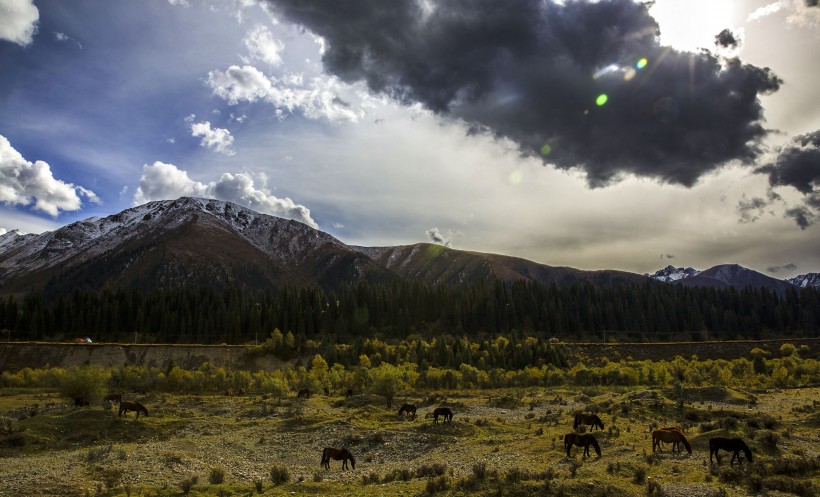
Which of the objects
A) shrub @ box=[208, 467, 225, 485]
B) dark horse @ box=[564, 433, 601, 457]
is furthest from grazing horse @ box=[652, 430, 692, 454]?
shrub @ box=[208, 467, 225, 485]

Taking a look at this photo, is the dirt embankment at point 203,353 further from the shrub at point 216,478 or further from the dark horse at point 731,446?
the dark horse at point 731,446

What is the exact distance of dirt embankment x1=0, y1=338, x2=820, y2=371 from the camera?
104 metres

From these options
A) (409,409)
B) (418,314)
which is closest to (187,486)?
(409,409)

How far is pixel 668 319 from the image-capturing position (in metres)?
171

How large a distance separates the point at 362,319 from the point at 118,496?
139m

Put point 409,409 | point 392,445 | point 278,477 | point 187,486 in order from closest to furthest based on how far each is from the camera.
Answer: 1. point 187,486
2. point 278,477
3. point 392,445
4. point 409,409

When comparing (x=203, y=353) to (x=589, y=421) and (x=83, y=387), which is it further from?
(x=589, y=421)

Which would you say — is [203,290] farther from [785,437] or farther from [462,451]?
[785,437]

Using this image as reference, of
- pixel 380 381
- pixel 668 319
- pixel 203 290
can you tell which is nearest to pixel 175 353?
pixel 203 290

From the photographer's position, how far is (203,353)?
114 metres

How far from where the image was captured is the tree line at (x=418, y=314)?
142 metres

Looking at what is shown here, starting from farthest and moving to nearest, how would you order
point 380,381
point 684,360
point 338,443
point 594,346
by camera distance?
1. point 594,346
2. point 684,360
3. point 380,381
4. point 338,443

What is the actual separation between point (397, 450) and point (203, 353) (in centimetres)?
9080

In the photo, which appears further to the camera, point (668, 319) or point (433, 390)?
point (668, 319)
